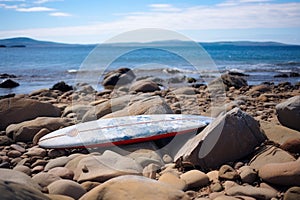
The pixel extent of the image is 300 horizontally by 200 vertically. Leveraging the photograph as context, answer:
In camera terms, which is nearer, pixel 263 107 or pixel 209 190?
pixel 209 190

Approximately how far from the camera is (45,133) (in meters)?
5.63

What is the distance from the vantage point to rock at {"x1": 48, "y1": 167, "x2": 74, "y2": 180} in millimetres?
3834

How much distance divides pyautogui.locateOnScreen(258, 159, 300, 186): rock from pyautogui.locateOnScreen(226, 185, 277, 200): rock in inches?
6.2

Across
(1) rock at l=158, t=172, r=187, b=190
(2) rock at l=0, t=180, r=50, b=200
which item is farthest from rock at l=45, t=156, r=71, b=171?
(2) rock at l=0, t=180, r=50, b=200

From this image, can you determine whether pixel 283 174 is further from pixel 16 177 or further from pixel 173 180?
pixel 16 177

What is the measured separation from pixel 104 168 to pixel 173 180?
76 centimetres

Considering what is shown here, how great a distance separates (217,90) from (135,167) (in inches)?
318

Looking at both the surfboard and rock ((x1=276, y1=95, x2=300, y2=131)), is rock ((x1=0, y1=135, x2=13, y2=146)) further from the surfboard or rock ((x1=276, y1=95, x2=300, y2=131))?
rock ((x1=276, y1=95, x2=300, y2=131))

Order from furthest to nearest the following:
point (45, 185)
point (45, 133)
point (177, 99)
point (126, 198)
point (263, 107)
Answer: point (177, 99) < point (263, 107) < point (45, 133) < point (45, 185) < point (126, 198)

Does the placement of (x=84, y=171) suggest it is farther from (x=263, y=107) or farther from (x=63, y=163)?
(x=263, y=107)

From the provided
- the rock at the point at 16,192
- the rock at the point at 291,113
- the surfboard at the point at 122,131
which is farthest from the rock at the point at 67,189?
the rock at the point at 291,113

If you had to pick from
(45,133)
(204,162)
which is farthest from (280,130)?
(45,133)

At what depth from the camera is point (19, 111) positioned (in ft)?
21.8

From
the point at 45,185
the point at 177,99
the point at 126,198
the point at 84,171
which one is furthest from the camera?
the point at 177,99
